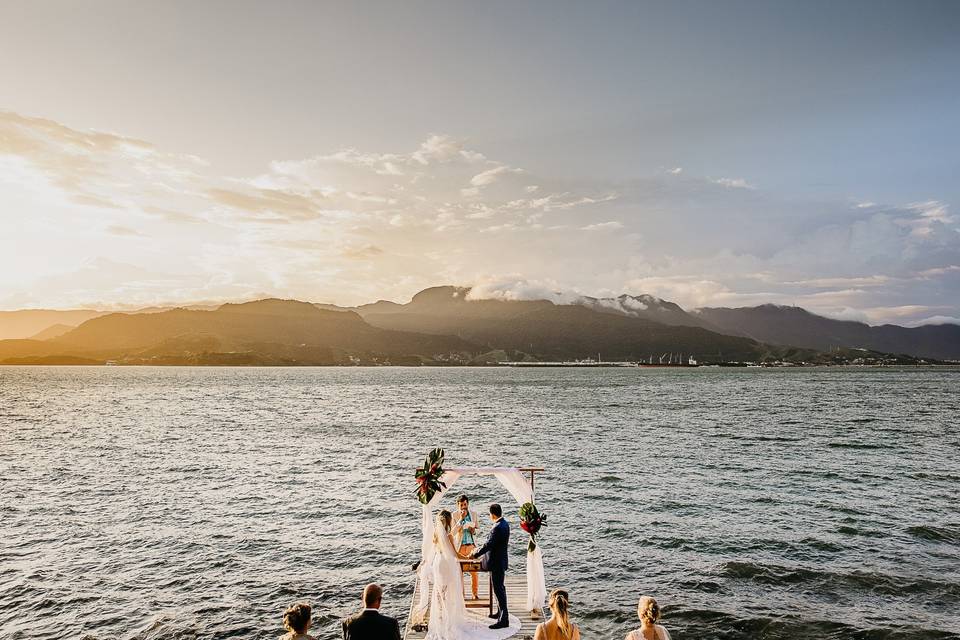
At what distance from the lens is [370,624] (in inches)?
389

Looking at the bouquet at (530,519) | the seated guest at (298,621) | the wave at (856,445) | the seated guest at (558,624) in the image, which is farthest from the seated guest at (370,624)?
the wave at (856,445)

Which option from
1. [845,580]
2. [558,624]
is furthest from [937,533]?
[558,624]

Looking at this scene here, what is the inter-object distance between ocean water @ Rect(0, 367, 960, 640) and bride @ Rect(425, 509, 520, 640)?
4974 mm

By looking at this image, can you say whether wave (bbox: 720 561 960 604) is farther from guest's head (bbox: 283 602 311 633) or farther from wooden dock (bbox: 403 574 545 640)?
guest's head (bbox: 283 602 311 633)

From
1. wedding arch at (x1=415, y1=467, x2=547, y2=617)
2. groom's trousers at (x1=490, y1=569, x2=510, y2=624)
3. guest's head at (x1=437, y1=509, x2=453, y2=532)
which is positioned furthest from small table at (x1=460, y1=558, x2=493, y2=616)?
guest's head at (x1=437, y1=509, x2=453, y2=532)

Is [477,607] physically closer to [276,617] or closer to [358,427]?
[276,617]

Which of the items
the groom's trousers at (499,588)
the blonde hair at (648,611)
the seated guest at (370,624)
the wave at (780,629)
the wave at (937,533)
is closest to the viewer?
the blonde hair at (648,611)

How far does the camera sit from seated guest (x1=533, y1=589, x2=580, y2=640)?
953 cm

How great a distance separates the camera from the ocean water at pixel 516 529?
61.6ft

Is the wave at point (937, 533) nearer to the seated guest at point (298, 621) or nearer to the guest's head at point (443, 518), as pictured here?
the guest's head at point (443, 518)

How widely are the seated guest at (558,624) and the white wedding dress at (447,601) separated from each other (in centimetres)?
456

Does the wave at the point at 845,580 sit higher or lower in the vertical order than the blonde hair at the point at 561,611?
lower

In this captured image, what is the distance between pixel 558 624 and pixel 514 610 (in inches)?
290

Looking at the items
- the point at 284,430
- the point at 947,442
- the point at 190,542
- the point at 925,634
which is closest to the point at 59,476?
the point at 190,542
